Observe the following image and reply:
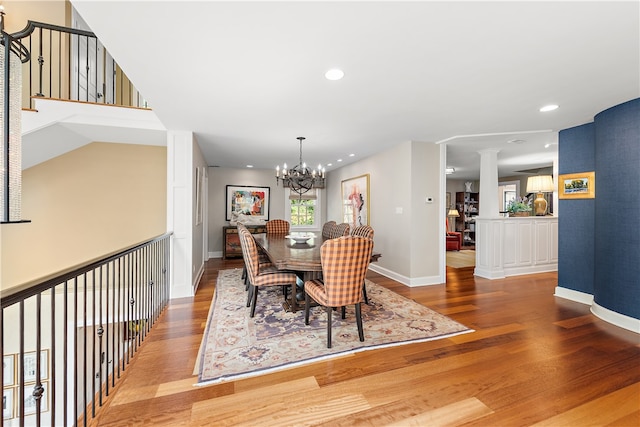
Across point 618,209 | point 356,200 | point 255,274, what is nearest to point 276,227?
point 356,200

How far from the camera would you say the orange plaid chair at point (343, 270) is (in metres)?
2.31

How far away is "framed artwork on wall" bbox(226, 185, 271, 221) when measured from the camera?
7.11 m

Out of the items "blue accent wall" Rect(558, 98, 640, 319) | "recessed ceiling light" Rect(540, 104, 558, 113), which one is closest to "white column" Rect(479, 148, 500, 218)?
"blue accent wall" Rect(558, 98, 640, 319)

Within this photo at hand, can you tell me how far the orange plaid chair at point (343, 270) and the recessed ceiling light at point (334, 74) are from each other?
1.30m

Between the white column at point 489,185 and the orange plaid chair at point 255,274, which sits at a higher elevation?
the white column at point 489,185

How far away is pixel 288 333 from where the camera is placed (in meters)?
2.68

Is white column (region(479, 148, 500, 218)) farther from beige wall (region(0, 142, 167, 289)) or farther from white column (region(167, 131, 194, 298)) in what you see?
beige wall (region(0, 142, 167, 289))

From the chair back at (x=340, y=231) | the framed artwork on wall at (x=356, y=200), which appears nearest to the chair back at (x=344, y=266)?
the chair back at (x=340, y=231)

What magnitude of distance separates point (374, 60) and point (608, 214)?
10.5ft

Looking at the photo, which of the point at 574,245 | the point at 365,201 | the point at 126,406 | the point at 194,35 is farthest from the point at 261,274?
the point at 574,245

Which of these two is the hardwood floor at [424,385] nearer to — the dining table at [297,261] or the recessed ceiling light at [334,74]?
the dining table at [297,261]

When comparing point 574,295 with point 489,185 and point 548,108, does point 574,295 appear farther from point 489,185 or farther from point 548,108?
point 548,108

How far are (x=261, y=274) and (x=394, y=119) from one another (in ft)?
7.81

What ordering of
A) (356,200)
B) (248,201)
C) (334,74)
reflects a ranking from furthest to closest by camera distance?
(248,201)
(356,200)
(334,74)
